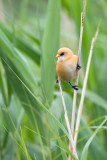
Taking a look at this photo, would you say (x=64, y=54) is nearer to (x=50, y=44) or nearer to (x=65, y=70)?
(x=65, y=70)

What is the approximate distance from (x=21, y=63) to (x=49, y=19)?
0.38m

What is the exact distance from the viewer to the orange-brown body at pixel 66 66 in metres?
1.12

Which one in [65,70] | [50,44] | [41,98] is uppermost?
[65,70]

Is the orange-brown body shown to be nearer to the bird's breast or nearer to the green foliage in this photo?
the bird's breast

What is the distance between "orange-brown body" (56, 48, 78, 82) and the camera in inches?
44.0

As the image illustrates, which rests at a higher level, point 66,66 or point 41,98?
point 66,66

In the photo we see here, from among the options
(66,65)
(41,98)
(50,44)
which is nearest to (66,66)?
(66,65)

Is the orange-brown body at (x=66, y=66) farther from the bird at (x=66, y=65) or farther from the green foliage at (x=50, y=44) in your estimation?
the green foliage at (x=50, y=44)

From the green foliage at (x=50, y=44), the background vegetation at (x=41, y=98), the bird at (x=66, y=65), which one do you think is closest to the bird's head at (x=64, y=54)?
the bird at (x=66, y=65)

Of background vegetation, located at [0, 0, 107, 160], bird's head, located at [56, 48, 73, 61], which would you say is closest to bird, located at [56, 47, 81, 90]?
bird's head, located at [56, 48, 73, 61]

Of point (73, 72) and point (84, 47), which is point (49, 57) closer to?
point (73, 72)

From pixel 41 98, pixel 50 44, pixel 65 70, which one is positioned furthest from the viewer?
pixel 50 44

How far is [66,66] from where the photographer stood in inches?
44.2

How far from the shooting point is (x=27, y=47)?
1.98 meters
